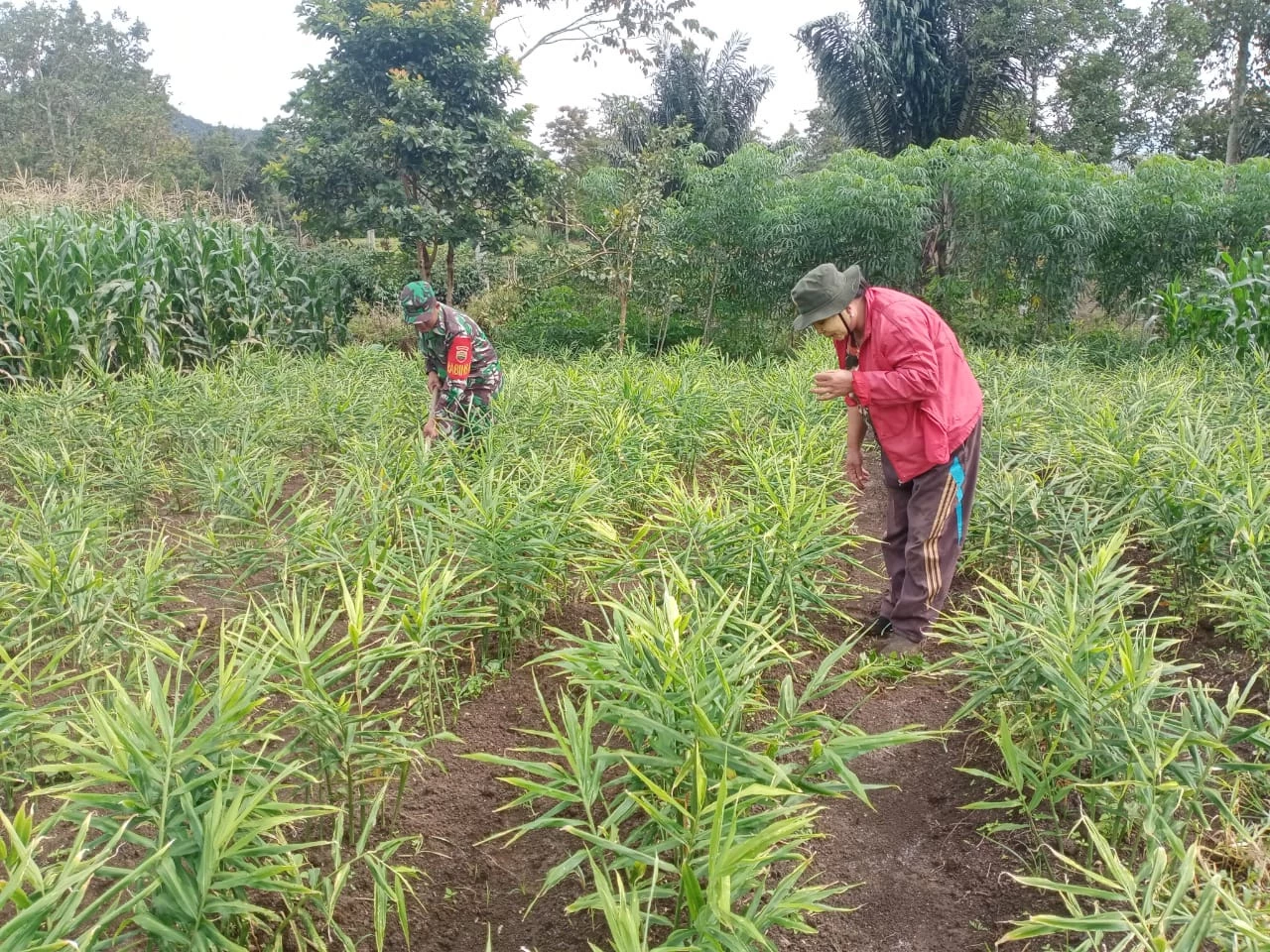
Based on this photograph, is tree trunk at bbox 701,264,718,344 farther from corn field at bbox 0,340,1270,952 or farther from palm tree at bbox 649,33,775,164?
palm tree at bbox 649,33,775,164

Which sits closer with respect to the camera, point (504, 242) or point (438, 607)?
point (438, 607)

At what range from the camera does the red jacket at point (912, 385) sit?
306cm

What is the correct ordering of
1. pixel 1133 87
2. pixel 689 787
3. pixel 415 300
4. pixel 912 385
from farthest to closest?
pixel 1133 87, pixel 415 300, pixel 912 385, pixel 689 787

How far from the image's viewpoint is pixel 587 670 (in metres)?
2.00

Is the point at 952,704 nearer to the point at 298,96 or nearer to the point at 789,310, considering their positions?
the point at 789,310

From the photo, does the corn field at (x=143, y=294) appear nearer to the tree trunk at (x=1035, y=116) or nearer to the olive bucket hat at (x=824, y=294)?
the olive bucket hat at (x=824, y=294)

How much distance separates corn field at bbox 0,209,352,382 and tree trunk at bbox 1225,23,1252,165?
21.1 m

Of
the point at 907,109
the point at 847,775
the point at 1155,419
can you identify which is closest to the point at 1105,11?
the point at 907,109

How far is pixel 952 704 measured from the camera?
111 inches

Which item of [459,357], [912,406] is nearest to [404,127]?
[459,357]

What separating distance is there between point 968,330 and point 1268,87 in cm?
1816

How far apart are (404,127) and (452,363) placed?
19.7 ft

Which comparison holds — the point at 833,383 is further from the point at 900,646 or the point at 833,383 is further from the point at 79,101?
the point at 79,101

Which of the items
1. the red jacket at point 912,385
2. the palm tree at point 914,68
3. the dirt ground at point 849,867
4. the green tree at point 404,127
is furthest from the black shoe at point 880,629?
the palm tree at point 914,68
